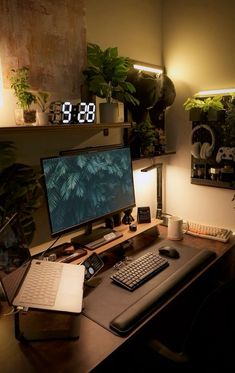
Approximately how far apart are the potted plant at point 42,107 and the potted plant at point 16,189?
0.19m

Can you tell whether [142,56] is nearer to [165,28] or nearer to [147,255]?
[165,28]

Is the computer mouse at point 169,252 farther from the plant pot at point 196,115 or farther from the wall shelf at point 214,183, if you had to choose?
the plant pot at point 196,115

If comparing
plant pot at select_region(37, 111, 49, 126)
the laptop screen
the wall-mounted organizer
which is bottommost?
the laptop screen

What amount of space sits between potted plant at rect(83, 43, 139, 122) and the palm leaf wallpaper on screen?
10.3 inches

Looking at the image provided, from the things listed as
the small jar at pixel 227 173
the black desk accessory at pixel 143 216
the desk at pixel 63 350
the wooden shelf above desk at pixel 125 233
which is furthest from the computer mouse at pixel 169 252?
the small jar at pixel 227 173

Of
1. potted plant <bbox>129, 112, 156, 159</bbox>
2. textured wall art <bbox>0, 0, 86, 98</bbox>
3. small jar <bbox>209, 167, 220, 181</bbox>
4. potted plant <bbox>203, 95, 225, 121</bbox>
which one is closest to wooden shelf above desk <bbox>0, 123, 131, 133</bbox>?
textured wall art <bbox>0, 0, 86, 98</bbox>

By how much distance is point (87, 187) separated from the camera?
1.61m

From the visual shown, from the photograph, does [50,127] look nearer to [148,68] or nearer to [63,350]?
[63,350]

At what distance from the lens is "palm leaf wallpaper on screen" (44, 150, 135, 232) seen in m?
1.46

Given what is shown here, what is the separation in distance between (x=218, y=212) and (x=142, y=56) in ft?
4.04

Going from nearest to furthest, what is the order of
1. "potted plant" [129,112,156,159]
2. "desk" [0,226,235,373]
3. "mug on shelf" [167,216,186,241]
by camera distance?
"desk" [0,226,235,373], "mug on shelf" [167,216,186,241], "potted plant" [129,112,156,159]

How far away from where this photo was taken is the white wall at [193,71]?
77.5 inches

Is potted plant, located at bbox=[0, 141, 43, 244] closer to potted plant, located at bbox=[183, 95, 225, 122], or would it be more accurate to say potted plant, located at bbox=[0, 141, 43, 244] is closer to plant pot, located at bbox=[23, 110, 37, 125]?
plant pot, located at bbox=[23, 110, 37, 125]

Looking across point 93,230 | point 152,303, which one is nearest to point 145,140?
point 93,230
